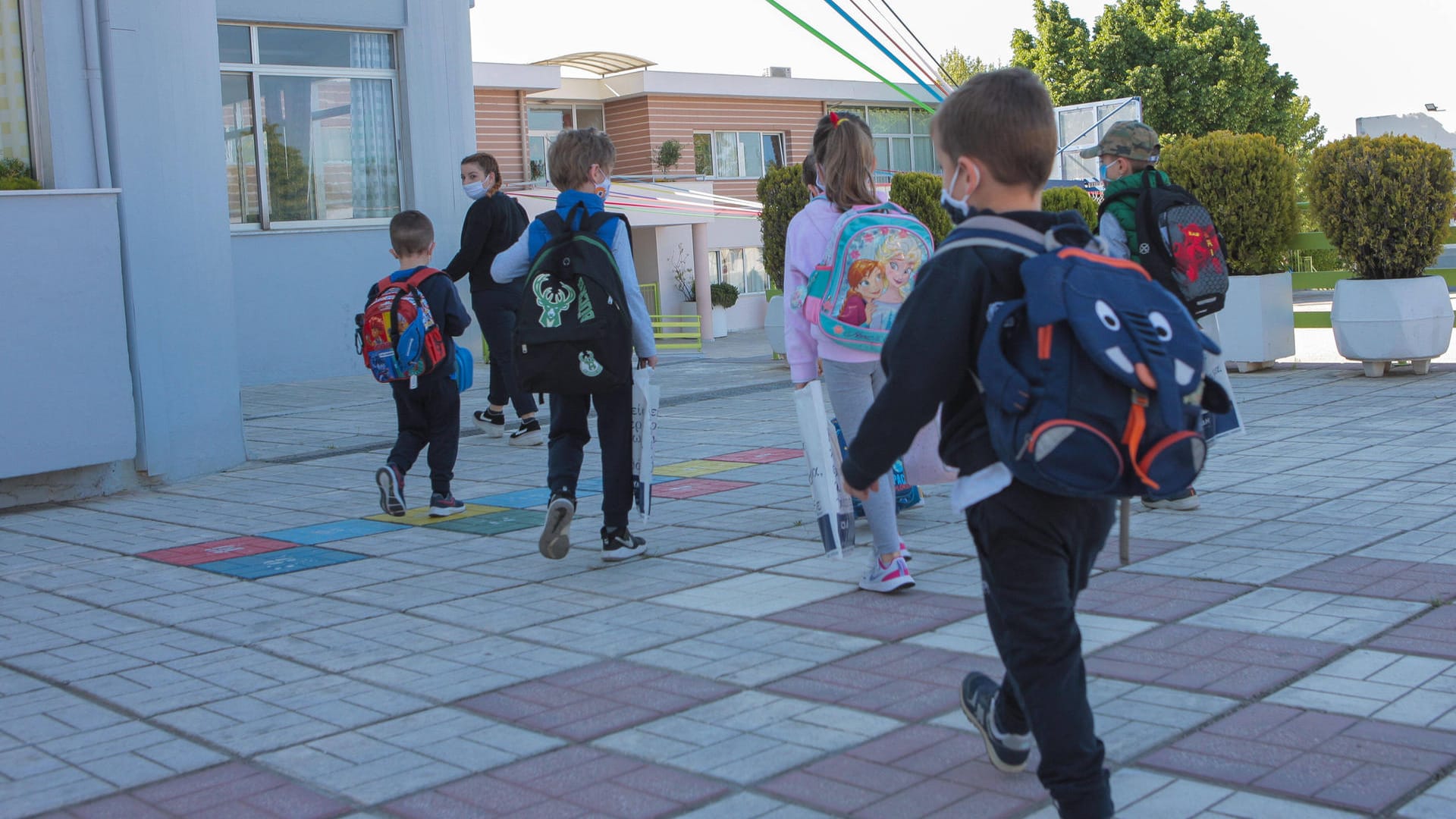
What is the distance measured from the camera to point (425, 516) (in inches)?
299

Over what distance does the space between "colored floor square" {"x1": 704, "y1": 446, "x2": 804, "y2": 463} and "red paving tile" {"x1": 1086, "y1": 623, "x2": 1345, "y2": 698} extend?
14.7 ft

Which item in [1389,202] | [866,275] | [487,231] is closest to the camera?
[866,275]

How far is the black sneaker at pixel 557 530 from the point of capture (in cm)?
591

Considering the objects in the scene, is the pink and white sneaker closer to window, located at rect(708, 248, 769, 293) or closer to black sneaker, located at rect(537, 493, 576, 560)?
black sneaker, located at rect(537, 493, 576, 560)

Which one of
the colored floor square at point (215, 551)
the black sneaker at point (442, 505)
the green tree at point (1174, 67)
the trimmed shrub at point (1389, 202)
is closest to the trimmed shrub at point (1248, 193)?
the trimmed shrub at point (1389, 202)

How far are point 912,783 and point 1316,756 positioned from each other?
988 millimetres

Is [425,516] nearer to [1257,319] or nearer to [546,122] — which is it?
[1257,319]

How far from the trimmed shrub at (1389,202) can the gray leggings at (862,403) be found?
758 cm

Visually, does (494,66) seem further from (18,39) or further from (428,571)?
(428,571)

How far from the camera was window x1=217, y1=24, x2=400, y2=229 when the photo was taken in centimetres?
1590

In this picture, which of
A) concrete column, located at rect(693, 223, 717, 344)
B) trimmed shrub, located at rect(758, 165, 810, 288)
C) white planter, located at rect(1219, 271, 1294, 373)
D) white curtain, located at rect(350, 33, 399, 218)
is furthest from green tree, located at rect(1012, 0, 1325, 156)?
white planter, located at rect(1219, 271, 1294, 373)

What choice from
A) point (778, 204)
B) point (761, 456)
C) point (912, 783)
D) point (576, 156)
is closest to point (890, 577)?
point (912, 783)

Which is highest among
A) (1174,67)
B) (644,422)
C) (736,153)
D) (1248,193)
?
(1174,67)

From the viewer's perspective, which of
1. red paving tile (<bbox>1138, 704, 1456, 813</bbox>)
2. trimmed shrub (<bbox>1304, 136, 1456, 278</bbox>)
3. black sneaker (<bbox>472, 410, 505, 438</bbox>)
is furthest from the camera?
trimmed shrub (<bbox>1304, 136, 1456, 278</bbox>)
